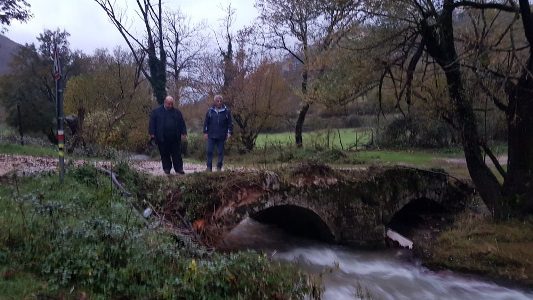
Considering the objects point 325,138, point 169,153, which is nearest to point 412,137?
point 325,138

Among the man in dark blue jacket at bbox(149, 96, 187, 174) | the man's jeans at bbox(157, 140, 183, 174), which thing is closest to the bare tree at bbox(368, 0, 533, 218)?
the man in dark blue jacket at bbox(149, 96, 187, 174)

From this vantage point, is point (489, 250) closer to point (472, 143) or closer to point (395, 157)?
point (472, 143)

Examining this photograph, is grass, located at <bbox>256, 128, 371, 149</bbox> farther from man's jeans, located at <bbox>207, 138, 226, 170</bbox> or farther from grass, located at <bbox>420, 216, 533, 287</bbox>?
grass, located at <bbox>420, 216, 533, 287</bbox>

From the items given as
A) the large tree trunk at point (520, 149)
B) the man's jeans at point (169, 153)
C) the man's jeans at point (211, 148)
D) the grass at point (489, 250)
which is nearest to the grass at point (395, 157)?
the large tree trunk at point (520, 149)

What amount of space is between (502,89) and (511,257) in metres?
4.78

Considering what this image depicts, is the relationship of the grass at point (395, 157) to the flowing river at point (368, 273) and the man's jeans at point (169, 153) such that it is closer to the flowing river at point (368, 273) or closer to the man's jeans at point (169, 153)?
the flowing river at point (368, 273)

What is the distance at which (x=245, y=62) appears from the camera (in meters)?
32.0

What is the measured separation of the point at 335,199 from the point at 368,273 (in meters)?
2.63

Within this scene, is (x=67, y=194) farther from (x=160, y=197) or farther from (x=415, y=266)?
(x=415, y=266)

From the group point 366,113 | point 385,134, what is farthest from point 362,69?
point 366,113

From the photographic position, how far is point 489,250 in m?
13.2

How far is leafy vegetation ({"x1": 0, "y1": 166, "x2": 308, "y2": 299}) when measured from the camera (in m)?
6.01

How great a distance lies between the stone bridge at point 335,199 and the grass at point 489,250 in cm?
193

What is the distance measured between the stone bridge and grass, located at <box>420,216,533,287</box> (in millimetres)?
1928
